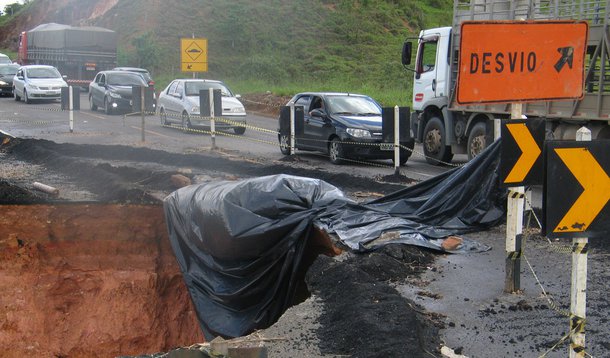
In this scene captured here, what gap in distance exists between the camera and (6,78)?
3928cm

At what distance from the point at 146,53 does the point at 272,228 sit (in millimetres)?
40903

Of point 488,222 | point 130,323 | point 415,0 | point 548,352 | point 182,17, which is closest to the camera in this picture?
point 548,352

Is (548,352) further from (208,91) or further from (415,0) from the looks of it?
(415,0)

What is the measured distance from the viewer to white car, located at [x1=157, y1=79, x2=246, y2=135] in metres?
23.7

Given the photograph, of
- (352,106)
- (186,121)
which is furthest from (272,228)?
(186,121)

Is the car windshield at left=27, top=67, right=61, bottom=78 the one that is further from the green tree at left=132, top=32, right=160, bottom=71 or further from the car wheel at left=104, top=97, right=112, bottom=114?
the green tree at left=132, top=32, right=160, bottom=71

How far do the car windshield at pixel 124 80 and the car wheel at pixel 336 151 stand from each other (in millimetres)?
14713

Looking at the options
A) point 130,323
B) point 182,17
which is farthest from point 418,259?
point 182,17

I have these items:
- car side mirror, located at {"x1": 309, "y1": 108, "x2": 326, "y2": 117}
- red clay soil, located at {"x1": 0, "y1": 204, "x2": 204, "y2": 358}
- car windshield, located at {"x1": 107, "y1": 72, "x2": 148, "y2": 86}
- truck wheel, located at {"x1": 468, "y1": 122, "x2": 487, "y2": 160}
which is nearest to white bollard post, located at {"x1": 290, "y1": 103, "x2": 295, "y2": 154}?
car side mirror, located at {"x1": 309, "y1": 108, "x2": 326, "y2": 117}

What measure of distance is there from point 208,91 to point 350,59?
26.7 m

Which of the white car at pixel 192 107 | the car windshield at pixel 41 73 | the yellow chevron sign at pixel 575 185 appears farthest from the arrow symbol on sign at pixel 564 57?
the car windshield at pixel 41 73

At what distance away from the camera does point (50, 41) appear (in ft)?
141

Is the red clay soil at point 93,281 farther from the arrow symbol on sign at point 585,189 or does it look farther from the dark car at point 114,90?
the dark car at point 114,90

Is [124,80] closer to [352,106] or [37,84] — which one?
[37,84]
